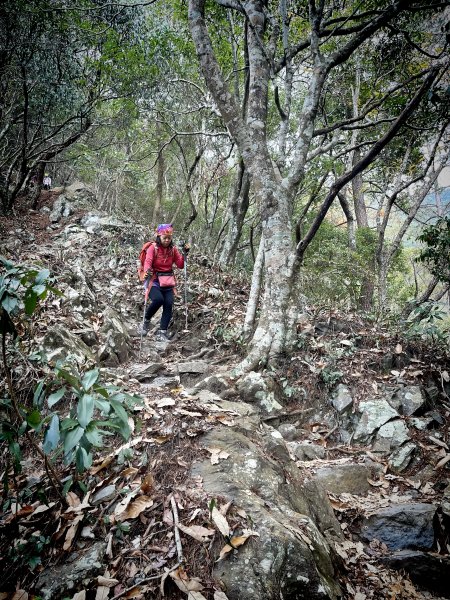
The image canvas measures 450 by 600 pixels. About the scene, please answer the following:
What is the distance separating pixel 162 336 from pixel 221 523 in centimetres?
539

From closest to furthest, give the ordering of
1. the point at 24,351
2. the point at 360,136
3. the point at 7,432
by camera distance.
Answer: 1. the point at 7,432
2. the point at 24,351
3. the point at 360,136

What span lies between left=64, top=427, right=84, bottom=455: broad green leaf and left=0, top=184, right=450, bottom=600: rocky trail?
79 centimetres

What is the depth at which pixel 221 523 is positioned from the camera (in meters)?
2.32

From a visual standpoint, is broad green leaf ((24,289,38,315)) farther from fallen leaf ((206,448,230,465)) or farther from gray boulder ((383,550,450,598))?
gray boulder ((383,550,450,598))

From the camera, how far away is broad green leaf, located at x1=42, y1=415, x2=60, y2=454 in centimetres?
173

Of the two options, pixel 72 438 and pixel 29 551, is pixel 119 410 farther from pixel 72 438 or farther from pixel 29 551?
pixel 29 551

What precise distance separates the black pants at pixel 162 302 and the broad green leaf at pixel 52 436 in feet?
18.3

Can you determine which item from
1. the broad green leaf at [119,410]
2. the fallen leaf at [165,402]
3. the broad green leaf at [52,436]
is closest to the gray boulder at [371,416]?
the fallen leaf at [165,402]

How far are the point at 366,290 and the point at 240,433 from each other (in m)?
9.61

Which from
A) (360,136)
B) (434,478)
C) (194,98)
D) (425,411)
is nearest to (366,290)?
(360,136)

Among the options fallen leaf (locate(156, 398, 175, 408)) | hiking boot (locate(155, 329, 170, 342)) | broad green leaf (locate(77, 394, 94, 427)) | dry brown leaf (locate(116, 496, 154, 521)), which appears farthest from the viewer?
hiking boot (locate(155, 329, 170, 342))

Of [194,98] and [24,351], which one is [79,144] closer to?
[194,98]

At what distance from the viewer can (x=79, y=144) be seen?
1566 centimetres

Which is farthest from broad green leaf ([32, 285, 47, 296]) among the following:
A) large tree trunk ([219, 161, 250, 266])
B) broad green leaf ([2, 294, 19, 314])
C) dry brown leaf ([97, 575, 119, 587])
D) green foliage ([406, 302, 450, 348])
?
large tree trunk ([219, 161, 250, 266])
